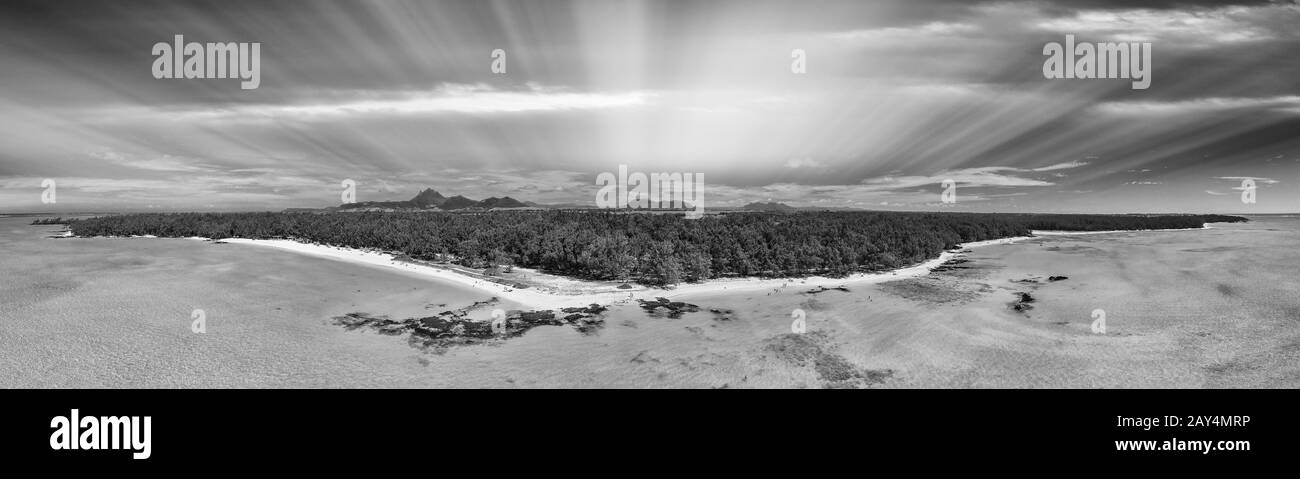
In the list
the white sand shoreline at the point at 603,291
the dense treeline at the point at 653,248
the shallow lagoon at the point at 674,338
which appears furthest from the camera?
the dense treeline at the point at 653,248

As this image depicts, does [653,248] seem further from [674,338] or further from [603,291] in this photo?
[674,338]

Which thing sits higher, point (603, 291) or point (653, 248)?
point (653, 248)

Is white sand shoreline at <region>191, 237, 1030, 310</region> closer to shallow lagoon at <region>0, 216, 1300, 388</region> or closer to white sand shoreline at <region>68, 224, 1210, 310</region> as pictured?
white sand shoreline at <region>68, 224, 1210, 310</region>

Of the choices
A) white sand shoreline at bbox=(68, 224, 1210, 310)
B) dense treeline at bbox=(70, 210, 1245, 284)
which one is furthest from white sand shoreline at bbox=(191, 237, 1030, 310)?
dense treeline at bbox=(70, 210, 1245, 284)

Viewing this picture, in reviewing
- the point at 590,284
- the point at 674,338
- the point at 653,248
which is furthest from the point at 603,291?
the point at 653,248

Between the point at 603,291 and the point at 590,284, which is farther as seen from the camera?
the point at 590,284

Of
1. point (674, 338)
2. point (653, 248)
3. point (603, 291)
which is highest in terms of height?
point (653, 248)

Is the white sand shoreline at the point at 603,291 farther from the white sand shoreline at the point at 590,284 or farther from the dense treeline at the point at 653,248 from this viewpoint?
the dense treeline at the point at 653,248

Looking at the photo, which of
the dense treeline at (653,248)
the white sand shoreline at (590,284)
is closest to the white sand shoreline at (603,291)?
the white sand shoreline at (590,284)

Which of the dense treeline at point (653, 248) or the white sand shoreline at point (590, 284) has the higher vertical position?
the dense treeline at point (653, 248)

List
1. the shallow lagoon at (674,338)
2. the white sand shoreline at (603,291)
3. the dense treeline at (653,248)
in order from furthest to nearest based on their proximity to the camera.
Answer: the dense treeline at (653,248)
the white sand shoreline at (603,291)
the shallow lagoon at (674,338)

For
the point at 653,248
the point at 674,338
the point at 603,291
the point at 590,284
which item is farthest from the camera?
the point at 653,248

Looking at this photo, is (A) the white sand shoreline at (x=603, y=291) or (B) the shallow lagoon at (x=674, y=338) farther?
(A) the white sand shoreline at (x=603, y=291)

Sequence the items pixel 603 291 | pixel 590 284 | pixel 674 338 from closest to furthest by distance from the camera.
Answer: pixel 674 338 < pixel 603 291 < pixel 590 284
